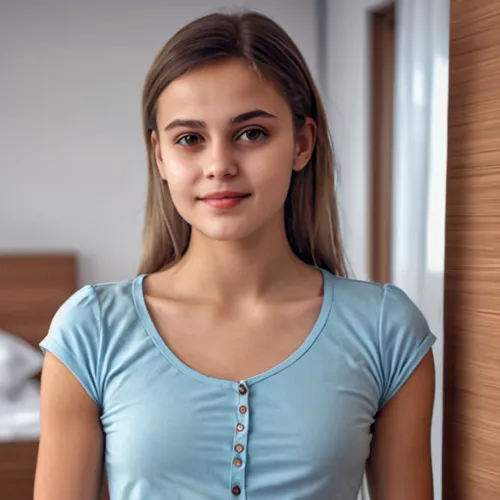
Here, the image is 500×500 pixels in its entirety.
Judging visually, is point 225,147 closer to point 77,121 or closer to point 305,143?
point 305,143

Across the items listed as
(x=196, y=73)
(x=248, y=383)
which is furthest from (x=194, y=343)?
(x=196, y=73)

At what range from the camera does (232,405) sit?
98 cm

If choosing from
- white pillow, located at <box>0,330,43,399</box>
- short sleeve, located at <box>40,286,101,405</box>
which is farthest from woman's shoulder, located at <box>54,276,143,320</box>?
white pillow, located at <box>0,330,43,399</box>

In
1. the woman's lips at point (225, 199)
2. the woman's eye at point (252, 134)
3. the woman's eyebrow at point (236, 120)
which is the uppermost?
the woman's eyebrow at point (236, 120)

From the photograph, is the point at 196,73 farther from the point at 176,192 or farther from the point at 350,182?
the point at 350,182

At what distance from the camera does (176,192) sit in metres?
1.02

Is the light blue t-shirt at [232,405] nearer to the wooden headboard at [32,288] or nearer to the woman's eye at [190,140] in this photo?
the woman's eye at [190,140]

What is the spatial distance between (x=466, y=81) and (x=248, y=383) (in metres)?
0.50

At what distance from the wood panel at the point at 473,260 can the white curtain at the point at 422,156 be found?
0.77 m

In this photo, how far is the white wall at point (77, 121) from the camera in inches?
116

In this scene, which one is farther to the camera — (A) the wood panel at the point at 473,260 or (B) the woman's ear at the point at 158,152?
(B) the woman's ear at the point at 158,152

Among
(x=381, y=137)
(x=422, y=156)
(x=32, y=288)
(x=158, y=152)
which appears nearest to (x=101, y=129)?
(x=32, y=288)

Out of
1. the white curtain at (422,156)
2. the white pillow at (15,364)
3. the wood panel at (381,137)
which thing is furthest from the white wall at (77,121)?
the white curtain at (422,156)

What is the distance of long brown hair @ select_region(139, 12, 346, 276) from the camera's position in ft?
3.28
